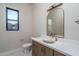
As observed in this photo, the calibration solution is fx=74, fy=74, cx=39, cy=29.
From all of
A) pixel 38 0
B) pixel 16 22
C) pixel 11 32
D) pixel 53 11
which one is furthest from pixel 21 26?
pixel 38 0

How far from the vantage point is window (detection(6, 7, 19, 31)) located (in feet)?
8.68


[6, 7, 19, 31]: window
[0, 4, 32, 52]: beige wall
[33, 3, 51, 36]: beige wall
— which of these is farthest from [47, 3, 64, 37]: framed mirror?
[6, 7, 19, 31]: window

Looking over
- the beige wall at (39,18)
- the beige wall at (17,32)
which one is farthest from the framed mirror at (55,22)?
the beige wall at (17,32)

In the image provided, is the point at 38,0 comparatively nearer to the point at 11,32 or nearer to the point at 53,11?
the point at 53,11

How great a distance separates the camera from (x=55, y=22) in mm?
2086

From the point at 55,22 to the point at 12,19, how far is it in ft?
5.14

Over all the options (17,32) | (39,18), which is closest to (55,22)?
(39,18)

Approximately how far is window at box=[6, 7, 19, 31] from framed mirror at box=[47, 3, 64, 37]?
1244 millimetres

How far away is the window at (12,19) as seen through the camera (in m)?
2.64

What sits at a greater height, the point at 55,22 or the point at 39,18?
the point at 39,18

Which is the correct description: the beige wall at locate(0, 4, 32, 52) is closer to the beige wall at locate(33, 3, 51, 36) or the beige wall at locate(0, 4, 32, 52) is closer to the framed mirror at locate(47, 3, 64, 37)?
the beige wall at locate(33, 3, 51, 36)

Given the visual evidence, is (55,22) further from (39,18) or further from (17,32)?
(17,32)

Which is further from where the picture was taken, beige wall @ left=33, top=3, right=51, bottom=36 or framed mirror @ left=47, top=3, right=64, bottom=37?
beige wall @ left=33, top=3, right=51, bottom=36

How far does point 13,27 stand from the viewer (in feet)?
8.99
